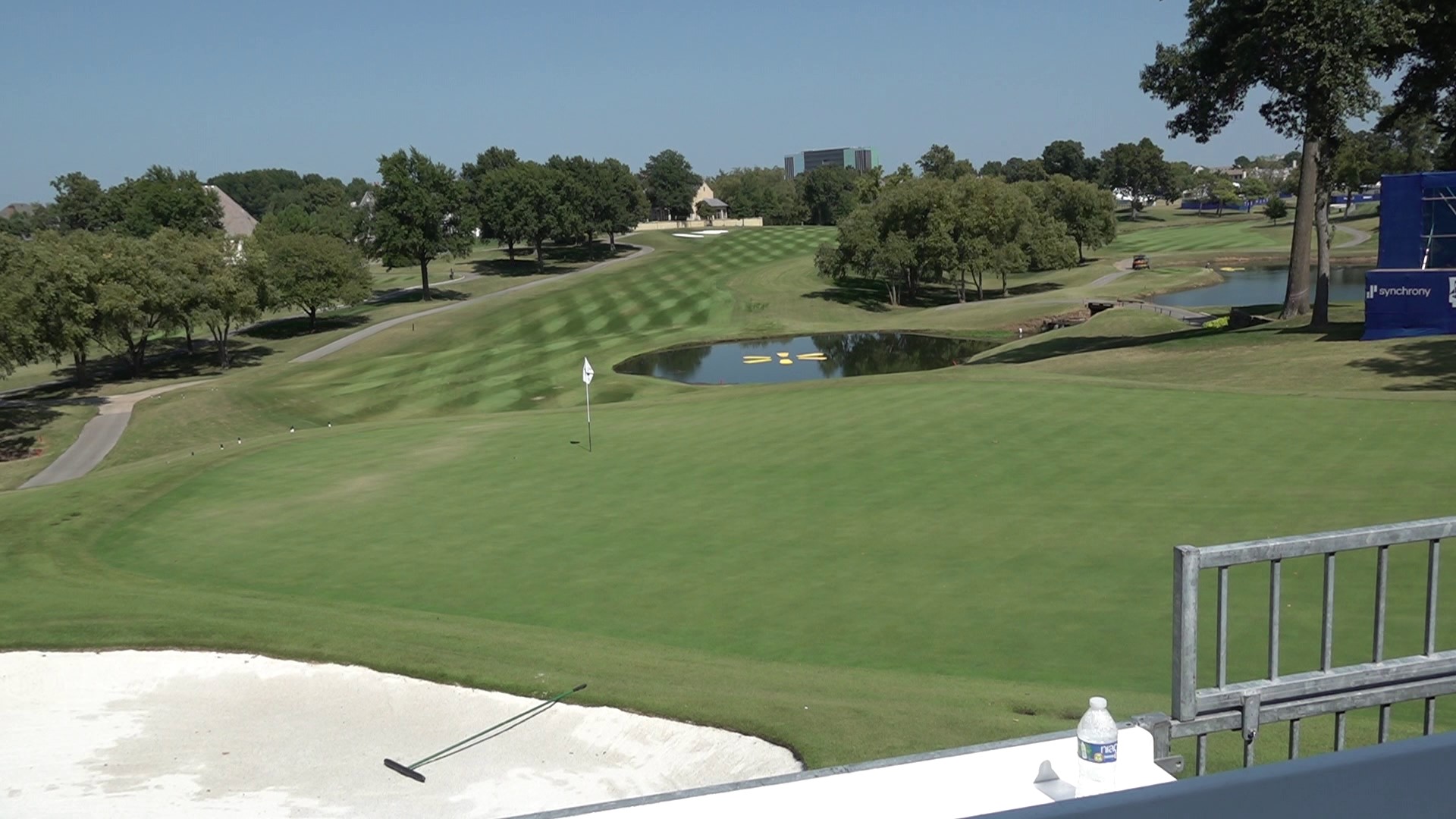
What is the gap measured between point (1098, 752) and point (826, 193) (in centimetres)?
15595

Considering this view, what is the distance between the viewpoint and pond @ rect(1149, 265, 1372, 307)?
6869cm

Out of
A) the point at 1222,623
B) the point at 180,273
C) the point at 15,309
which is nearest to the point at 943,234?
the point at 180,273

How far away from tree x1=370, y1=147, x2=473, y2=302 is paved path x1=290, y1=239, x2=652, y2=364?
4.67 meters

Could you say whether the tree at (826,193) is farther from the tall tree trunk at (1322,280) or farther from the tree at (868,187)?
the tall tree trunk at (1322,280)

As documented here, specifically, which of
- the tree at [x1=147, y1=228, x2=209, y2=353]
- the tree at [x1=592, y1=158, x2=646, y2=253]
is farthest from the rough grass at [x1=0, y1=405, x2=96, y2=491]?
the tree at [x1=592, y1=158, x2=646, y2=253]

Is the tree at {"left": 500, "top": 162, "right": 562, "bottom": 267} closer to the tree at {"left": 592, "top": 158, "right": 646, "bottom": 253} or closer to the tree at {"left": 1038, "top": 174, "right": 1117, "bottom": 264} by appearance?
the tree at {"left": 592, "top": 158, "right": 646, "bottom": 253}

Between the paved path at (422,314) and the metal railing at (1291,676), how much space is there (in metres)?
58.3

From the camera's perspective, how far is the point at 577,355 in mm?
53062

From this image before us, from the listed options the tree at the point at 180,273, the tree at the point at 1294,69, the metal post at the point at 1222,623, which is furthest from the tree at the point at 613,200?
the metal post at the point at 1222,623

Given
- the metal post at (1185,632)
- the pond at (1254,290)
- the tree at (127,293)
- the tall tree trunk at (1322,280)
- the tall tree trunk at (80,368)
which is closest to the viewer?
the metal post at (1185,632)

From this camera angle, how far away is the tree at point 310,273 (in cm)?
6788

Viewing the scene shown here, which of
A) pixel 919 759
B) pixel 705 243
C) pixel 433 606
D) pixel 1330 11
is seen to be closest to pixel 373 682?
pixel 433 606

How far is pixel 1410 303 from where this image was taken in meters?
31.8

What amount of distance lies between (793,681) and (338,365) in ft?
162
